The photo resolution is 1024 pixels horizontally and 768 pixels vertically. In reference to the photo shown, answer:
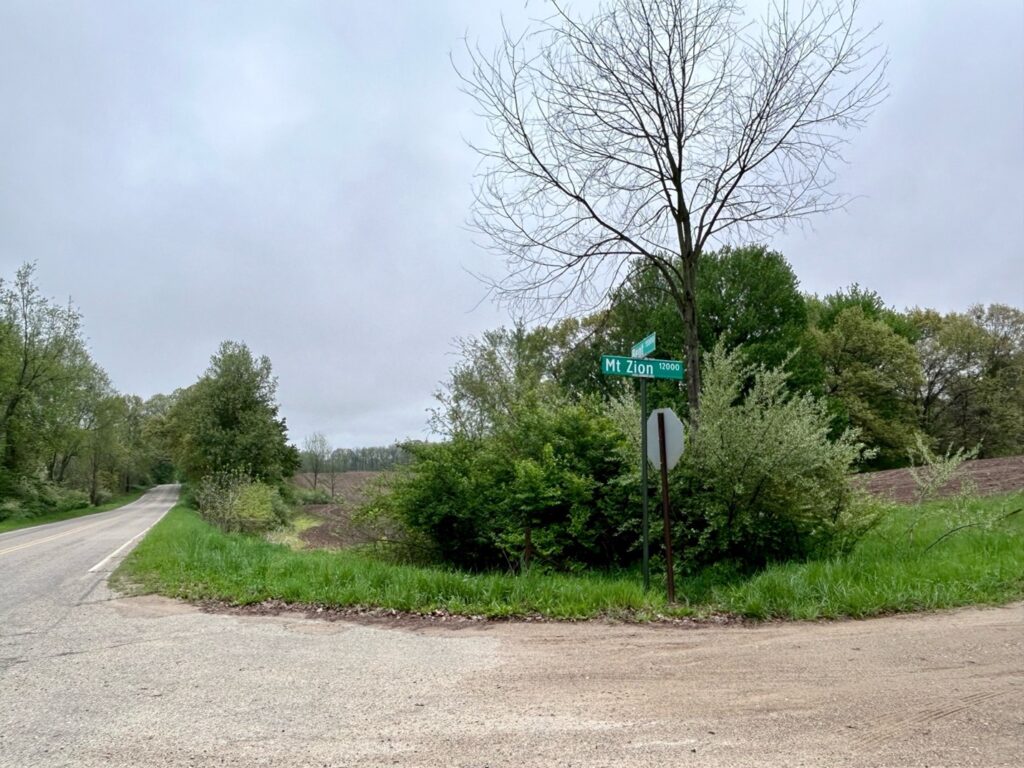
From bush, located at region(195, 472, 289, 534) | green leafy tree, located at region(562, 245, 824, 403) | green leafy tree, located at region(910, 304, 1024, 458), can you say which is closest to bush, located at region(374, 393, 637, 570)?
bush, located at region(195, 472, 289, 534)

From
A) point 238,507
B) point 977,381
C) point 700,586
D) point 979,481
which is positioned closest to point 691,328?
point 700,586

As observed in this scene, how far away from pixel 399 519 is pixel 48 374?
1585 inches

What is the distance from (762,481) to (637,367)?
8.08ft

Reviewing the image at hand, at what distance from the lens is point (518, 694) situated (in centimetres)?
457

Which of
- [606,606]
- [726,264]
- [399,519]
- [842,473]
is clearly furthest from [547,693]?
[726,264]

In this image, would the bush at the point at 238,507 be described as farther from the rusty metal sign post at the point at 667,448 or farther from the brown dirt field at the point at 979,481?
the brown dirt field at the point at 979,481

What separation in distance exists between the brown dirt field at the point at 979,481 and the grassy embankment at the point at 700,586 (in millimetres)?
2984

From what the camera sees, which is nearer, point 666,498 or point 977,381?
point 666,498

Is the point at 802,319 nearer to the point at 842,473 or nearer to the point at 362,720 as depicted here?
the point at 842,473

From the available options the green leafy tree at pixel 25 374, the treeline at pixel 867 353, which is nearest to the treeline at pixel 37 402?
the green leafy tree at pixel 25 374

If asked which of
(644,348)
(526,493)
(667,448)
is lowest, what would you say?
(526,493)

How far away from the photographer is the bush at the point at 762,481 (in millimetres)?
8539

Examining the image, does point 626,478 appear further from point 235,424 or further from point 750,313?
point 235,424

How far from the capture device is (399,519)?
12.5 meters
